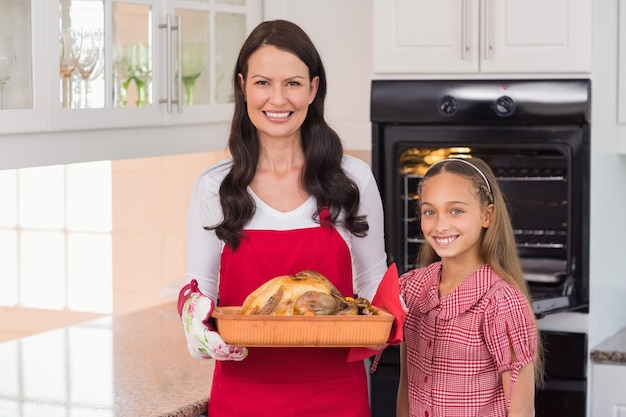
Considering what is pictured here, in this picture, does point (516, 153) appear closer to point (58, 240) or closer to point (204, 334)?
point (204, 334)

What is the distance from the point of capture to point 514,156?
2.71 m

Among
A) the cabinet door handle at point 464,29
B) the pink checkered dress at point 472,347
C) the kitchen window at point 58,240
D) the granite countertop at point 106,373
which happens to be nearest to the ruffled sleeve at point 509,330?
the pink checkered dress at point 472,347

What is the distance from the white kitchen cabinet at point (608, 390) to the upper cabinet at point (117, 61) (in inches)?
48.4

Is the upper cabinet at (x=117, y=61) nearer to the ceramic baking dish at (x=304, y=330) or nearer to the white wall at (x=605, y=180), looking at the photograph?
the ceramic baking dish at (x=304, y=330)

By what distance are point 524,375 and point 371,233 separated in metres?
0.39

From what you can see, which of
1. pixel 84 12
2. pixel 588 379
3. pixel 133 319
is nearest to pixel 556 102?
Answer: pixel 588 379

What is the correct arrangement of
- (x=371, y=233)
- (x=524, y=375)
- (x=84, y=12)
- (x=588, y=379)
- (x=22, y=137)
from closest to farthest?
(x=524, y=375)
(x=371, y=233)
(x=22, y=137)
(x=84, y=12)
(x=588, y=379)

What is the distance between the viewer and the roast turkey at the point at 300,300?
1.67 m

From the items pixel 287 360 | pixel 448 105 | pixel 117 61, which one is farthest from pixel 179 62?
pixel 287 360

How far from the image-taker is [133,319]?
2.99 meters

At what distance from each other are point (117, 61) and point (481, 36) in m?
0.93

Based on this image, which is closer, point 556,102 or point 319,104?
point 319,104

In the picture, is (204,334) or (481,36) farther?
(481,36)

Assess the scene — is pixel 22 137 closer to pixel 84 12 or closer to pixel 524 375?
pixel 84 12
